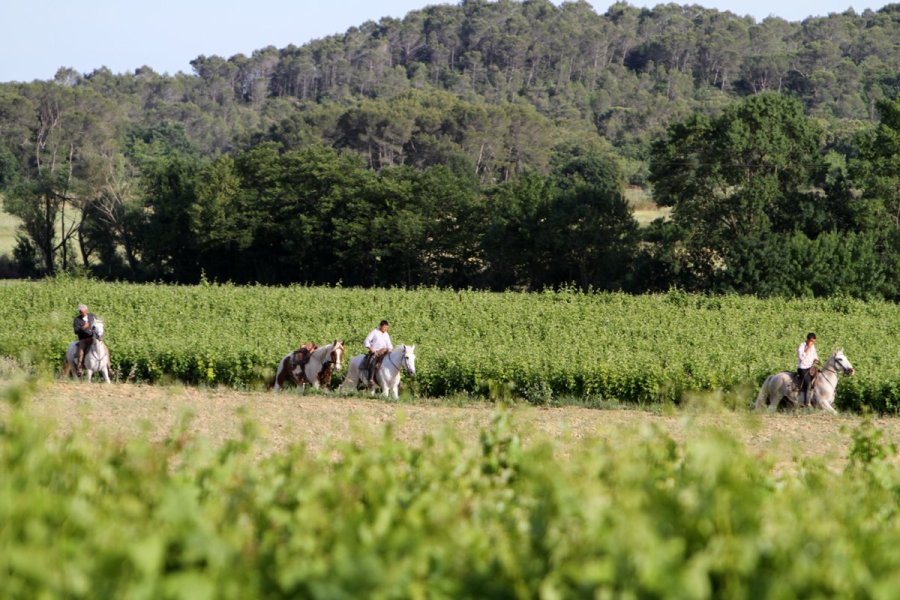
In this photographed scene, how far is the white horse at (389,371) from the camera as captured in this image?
22.2 metres

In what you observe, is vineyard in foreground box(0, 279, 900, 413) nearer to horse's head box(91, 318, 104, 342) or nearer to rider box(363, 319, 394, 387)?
horse's head box(91, 318, 104, 342)

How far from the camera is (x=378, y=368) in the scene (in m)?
22.8

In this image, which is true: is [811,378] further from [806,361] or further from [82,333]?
[82,333]

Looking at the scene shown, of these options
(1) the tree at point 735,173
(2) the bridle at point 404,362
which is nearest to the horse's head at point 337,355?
(2) the bridle at point 404,362

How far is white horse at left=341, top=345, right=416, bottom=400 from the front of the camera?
873 inches

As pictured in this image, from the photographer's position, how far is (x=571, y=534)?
6.77m

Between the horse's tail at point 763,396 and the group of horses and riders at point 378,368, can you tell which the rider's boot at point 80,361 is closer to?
the group of horses and riders at point 378,368

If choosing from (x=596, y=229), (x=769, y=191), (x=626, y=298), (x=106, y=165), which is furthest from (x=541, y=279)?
(x=106, y=165)

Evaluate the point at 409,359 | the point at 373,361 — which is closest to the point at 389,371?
the point at 373,361

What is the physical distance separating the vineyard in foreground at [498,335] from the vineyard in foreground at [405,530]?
8.34 metres

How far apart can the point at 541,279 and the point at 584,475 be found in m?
47.3

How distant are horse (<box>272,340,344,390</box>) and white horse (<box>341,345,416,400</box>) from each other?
0.39 meters

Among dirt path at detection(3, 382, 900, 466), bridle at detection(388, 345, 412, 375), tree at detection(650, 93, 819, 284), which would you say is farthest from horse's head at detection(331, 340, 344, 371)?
tree at detection(650, 93, 819, 284)

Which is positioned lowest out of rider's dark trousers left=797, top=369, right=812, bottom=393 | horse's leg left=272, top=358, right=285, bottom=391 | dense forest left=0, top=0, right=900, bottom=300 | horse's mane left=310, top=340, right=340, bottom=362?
horse's leg left=272, top=358, right=285, bottom=391
